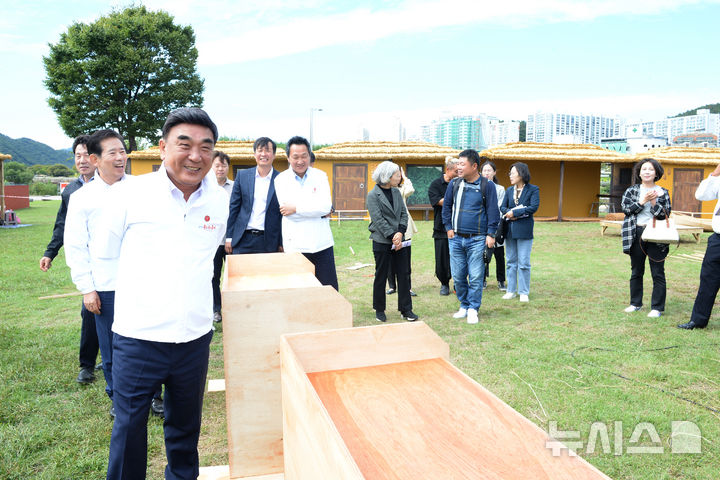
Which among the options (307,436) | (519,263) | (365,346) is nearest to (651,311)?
(519,263)

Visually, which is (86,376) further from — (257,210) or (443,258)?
(443,258)

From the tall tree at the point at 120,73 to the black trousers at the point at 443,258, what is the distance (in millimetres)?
27441

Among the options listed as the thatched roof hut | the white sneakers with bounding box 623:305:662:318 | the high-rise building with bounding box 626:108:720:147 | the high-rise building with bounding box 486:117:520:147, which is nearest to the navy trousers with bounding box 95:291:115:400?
the white sneakers with bounding box 623:305:662:318

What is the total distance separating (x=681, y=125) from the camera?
149375mm

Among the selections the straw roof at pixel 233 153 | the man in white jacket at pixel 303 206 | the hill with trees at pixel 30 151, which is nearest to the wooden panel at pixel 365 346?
the man in white jacket at pixel 303 206

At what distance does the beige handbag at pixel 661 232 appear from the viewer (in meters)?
5.77

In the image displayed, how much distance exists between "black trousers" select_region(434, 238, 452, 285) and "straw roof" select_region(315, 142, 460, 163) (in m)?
13.2

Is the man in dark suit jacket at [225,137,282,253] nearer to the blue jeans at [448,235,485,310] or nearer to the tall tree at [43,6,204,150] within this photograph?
the blue jeans at [448,235,485,310]

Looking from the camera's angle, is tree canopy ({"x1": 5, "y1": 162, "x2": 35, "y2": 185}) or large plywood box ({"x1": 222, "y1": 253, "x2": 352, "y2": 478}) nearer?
large plywood box ({"x1": 222, "y1": 253, "x2": 352, "y2": 478})

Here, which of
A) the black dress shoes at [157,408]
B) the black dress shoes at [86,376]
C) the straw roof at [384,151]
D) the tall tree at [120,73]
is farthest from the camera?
the tall tree at [120,73]

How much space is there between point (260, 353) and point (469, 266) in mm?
4081

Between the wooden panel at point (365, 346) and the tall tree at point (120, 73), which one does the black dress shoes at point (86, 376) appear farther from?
the tall tree at point (120, 73)

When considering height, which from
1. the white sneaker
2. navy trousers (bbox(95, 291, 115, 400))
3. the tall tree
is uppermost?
the tall tree

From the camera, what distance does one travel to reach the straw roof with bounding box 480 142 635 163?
20219 mm
